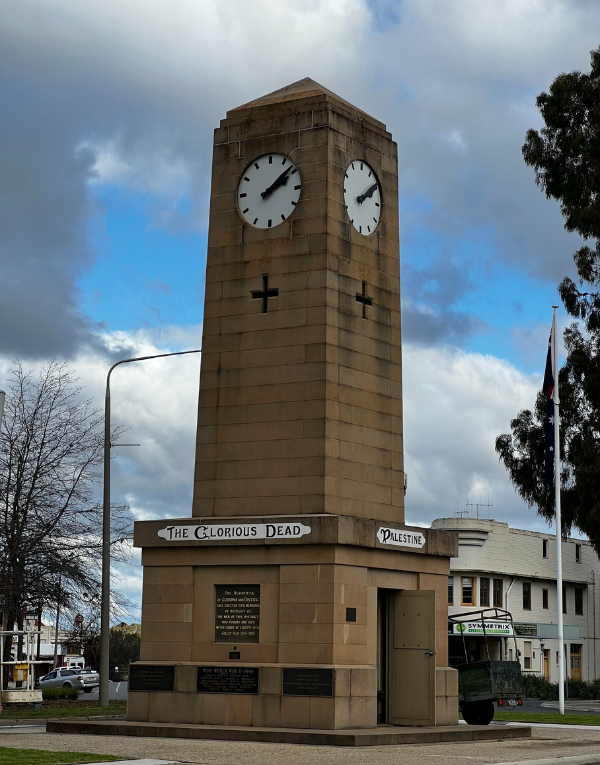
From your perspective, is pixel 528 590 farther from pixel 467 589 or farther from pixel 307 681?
pixel 307 681

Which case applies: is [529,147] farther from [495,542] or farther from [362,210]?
[495,542]

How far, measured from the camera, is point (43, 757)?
53.8 feet

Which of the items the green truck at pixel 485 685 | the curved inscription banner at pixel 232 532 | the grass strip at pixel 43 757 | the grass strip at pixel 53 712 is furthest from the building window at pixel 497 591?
the grass strip at pixel 43 757

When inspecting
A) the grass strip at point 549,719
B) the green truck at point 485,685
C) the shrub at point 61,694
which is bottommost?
the shrub at point 61,694

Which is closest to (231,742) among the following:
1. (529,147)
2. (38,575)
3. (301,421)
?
(301,421)

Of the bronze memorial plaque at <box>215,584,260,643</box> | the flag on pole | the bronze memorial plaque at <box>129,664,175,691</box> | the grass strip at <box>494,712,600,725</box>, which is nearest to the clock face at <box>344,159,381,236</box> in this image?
the bronze memorial plaque at <box>215,584,260,643</box>

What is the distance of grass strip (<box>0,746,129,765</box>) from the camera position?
15.6 m

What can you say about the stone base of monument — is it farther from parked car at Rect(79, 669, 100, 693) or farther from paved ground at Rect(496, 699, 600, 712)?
parked car at Rect(79, 669, 100, 693)

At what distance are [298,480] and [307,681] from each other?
3747 millimetres

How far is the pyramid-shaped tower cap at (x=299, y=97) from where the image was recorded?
24.7 m

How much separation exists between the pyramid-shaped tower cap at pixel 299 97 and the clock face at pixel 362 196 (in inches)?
50.6

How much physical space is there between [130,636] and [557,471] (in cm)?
7740

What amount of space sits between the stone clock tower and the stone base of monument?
0.83 metres

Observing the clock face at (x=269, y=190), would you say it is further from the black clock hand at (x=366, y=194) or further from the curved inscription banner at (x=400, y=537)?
the curved inscription banner at (x=400, y=537)
